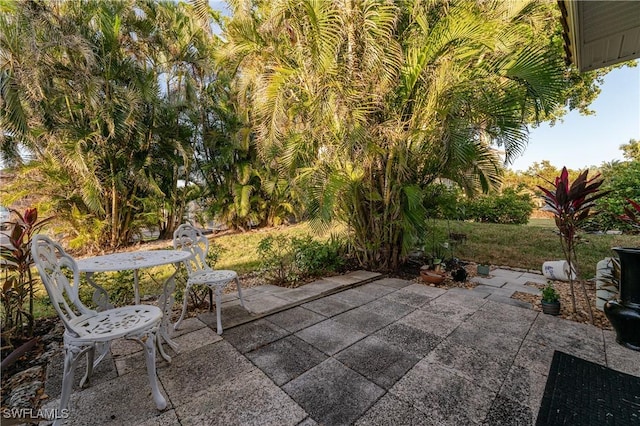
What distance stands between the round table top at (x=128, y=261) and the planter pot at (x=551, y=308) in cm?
372

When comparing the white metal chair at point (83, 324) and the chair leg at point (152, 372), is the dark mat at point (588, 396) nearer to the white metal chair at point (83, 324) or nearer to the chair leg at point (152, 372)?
the chair leg at point (152, 372)

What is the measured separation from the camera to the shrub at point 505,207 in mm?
8969

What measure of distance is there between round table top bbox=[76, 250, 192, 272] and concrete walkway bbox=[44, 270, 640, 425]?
809 mm

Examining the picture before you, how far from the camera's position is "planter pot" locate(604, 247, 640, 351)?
7.01 ft

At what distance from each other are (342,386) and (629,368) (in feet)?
6.93

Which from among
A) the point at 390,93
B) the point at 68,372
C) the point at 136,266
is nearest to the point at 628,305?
the point at 390,93

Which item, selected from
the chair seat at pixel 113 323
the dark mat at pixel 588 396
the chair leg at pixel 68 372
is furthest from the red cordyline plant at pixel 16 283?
the dark mat at pixel 588 396

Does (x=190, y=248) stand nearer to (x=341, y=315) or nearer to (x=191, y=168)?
(x=341, y=315)

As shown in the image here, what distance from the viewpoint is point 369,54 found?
349 centimetres

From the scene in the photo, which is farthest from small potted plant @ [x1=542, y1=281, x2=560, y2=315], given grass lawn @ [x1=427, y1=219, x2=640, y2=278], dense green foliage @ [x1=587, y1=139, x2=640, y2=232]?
dense green foliage @ [x1=587, y1=139, x2=640, y2=232]

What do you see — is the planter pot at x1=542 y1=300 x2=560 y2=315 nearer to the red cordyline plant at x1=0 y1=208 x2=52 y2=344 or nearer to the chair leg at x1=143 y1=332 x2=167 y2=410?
the chair leg at x1=143 y1=332 x2=167 y2=410

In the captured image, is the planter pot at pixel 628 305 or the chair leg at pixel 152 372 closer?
the chair leg at pixel 152 372

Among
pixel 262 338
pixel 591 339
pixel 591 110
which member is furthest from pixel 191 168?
pixel 591 110

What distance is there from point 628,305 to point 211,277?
3.70 meters
